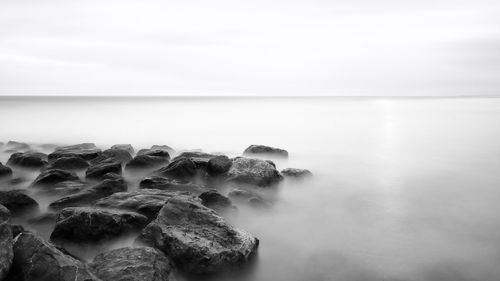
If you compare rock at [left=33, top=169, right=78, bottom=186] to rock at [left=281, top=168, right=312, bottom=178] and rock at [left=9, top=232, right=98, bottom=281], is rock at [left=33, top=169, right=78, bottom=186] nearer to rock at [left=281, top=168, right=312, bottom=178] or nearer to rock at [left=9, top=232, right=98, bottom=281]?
rock at [left=9, top=232, right=98, bottom=281]

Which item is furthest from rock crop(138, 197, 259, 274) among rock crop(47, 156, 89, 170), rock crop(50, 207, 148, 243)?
rock crop(47, 156, 89, 170)

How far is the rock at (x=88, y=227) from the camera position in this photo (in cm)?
630

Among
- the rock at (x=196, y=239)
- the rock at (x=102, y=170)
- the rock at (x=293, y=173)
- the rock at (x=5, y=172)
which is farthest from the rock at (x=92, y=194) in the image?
the rock at (x=293, y=173)

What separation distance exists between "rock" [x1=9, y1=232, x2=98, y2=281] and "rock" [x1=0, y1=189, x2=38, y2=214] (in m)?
3.70

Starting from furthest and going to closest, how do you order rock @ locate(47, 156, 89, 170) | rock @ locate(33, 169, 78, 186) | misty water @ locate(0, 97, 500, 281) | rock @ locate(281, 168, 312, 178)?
rock @ locate(281, 168, 312, 178), rock @ locate(47, 156, 89, 170), rock @ locate(33, 169, 78, 186), misty water @ locate(0, 97, 500, 281)

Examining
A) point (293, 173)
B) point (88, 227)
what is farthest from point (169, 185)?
point (293, 173)

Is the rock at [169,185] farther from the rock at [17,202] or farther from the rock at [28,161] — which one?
the rock at [28,161]

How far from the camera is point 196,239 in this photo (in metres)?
5.75

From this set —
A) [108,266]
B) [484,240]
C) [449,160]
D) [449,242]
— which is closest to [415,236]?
[449,242]

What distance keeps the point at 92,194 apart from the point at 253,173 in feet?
13.2

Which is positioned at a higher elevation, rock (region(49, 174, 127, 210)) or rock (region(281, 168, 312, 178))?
rock (region(49, 174, 127, 210))

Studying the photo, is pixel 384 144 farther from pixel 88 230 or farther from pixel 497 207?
pixel 88 230

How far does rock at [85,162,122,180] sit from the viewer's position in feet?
33.7

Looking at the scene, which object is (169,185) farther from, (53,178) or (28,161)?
(28,161)
